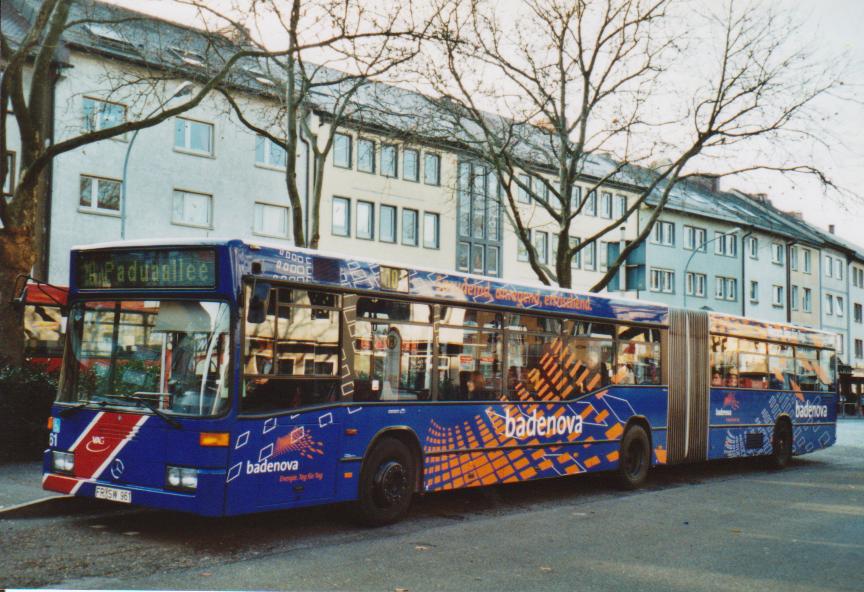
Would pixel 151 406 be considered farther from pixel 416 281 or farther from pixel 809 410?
pixel 809 410

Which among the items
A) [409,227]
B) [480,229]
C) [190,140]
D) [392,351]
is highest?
[190,140]

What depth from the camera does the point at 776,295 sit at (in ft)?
213

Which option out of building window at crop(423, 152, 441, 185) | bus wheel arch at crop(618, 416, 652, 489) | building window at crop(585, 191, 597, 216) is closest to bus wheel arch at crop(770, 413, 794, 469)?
bus wheel arch at crop(618, 416, 652, 489)

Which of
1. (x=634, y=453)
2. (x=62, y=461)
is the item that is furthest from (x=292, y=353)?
(x=634, y=453)

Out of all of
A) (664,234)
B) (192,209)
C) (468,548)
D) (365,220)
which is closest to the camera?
(468,548)

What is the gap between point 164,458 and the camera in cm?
833

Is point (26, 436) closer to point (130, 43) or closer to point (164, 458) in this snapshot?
point (164, 458)

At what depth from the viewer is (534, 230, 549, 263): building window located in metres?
49.6

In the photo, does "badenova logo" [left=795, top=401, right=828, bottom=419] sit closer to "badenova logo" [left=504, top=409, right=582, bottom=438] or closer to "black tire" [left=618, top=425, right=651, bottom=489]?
"black tire" [left=618, top=425, right=651, bottom=489]

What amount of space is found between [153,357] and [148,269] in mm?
827

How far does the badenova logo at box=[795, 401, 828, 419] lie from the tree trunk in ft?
45.5

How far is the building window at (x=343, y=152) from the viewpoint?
40.4 m

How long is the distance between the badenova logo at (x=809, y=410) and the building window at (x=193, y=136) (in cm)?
2286

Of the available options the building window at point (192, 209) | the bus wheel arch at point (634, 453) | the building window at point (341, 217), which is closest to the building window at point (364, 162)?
the building window at point (341, 217)
